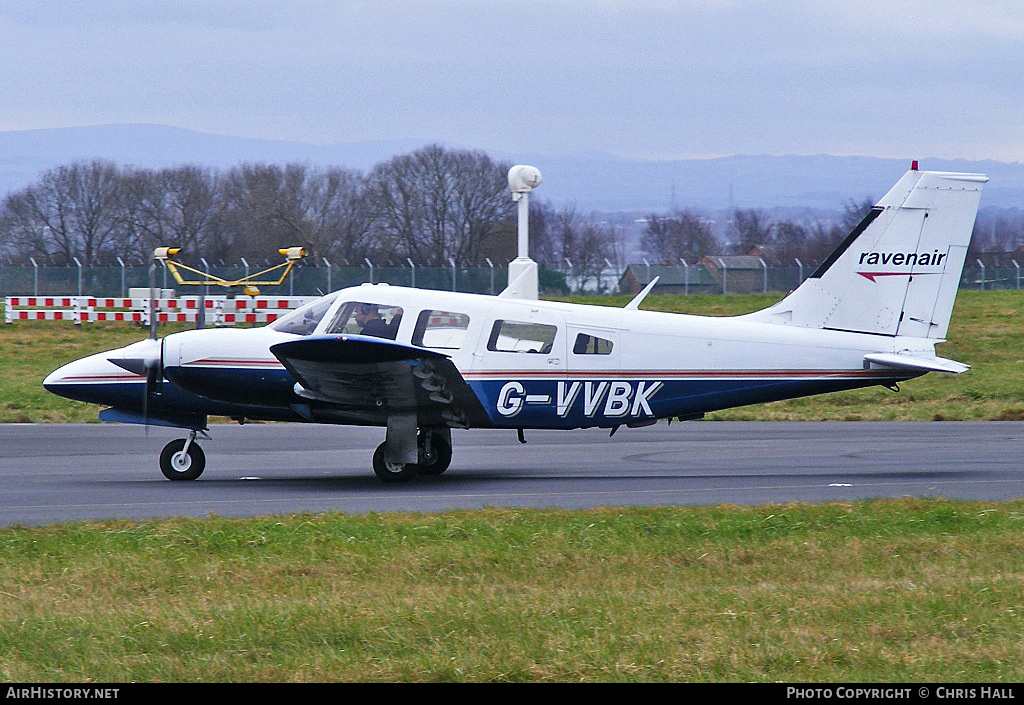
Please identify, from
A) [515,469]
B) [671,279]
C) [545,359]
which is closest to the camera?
[545,359]

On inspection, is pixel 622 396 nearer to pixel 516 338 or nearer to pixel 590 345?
pixel 590 345

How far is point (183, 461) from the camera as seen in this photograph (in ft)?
41.7

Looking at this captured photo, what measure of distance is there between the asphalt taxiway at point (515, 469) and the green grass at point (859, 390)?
66.6 inches

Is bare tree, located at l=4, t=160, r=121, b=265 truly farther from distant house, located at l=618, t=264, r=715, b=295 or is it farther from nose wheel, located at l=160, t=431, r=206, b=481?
nose wheel, located at l=160, t=431, r=206, b=481

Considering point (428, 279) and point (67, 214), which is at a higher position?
point (428, 279)

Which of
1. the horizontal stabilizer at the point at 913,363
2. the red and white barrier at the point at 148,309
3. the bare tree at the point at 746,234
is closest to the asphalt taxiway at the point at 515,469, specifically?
the horizontal stabilizer at the point at 913,363

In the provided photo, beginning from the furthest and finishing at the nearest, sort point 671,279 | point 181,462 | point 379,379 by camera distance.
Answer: point 671,279
point 181,462
point 379,379

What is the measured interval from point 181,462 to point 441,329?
3.23 m

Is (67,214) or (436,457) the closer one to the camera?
(436,457)

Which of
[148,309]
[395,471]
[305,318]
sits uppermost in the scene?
[305,318]

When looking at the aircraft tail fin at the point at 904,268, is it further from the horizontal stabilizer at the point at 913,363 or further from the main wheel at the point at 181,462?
→ the main wheel at the point at 181,462

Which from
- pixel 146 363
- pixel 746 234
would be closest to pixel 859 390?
pixel 146 363
